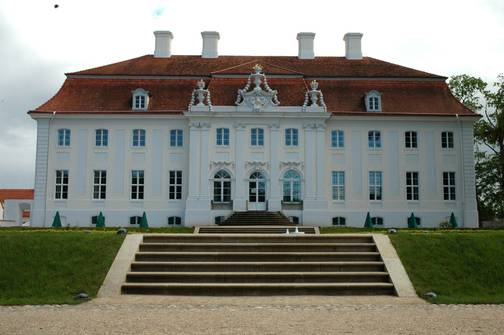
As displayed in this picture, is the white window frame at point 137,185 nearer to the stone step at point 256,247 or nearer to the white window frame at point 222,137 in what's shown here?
the white window frame at point 222,137

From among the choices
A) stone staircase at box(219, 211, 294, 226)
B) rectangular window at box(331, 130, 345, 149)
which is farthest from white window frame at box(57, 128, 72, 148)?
rectangular window at box(331, 130, 345, 149)

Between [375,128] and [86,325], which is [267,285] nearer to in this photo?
[86,325]

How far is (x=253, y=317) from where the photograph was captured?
13.1 meters

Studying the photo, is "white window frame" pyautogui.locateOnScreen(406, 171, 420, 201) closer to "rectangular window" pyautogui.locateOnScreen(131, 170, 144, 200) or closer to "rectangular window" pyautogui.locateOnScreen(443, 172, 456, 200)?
"rectangular window" pyautogui.locateOnScreen(443, 172, 456, 200)

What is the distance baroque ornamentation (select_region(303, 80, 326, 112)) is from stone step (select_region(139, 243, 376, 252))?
19416 mm

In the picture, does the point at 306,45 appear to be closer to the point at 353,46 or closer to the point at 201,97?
the point at 353,46

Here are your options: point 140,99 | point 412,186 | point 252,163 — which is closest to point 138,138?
point 140,99

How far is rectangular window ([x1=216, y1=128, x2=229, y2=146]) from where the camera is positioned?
3844 cm

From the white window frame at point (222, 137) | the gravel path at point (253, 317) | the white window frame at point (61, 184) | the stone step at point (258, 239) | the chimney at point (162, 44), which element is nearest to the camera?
the gravel path at point (253, 317)

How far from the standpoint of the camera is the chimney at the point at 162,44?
44.2 m

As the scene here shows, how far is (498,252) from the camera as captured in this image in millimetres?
19375

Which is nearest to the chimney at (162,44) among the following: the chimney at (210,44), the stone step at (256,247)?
the chimney at (210,44)

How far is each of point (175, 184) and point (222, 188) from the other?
3.19 m

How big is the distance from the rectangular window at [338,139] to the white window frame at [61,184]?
57.3 ft
